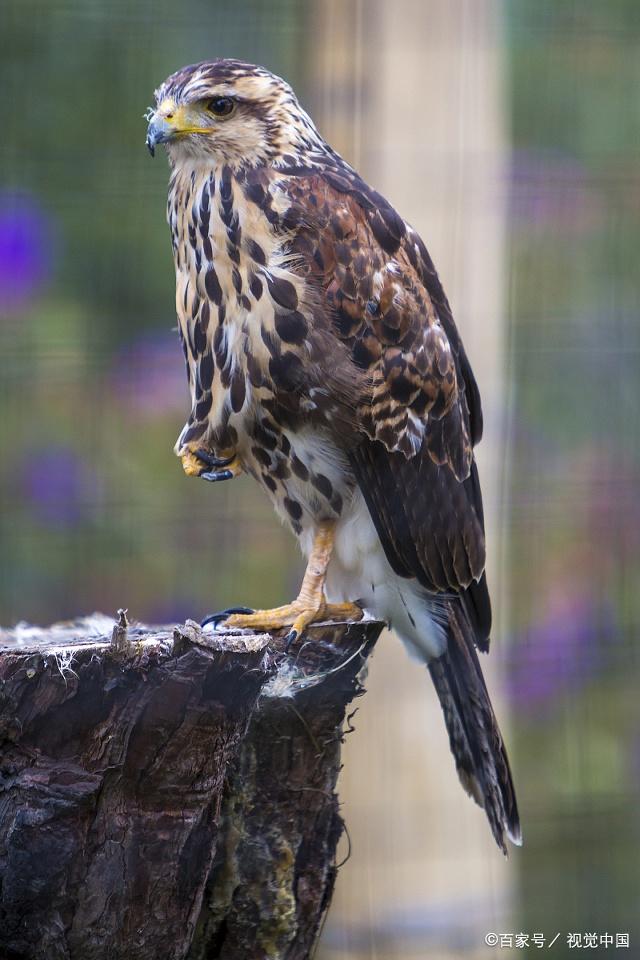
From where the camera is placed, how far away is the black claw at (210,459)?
2568 mm

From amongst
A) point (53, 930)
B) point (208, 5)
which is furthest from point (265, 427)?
point (208, 5)

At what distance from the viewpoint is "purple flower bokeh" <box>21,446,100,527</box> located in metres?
3.64

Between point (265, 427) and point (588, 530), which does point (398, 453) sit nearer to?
point (265, 427)

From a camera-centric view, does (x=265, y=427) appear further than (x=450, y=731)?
No

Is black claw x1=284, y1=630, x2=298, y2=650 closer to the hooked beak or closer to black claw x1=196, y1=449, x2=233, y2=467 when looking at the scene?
black claw x1=196, y1=449, x2=233, y2=467

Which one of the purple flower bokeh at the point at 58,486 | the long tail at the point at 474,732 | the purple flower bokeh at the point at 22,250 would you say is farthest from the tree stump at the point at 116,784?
the purple flower bokeh at the point at 22,250

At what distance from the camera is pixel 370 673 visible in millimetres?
3246

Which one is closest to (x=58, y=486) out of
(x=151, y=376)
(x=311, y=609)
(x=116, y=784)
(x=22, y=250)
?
(x=151, y=376)

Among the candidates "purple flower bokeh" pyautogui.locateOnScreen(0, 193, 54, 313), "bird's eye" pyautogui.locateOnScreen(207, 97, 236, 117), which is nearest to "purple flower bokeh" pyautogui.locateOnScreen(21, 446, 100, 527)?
"purple flower bokeh" pyautogui.locateOnScreen(0, 193, 54, 313)

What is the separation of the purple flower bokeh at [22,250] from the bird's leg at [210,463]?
1464mm

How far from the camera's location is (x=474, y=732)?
8.82 feet

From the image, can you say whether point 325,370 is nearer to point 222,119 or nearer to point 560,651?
point 222,119

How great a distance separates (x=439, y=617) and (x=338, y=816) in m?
0.64

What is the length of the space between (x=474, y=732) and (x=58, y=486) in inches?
62.1
